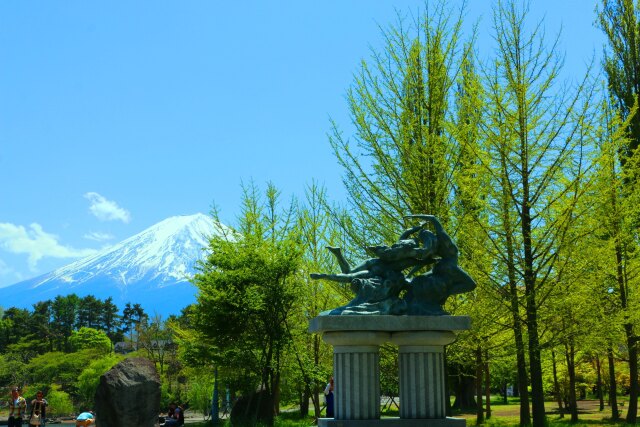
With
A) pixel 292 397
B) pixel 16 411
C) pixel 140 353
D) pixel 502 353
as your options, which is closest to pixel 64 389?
pixel 140 353

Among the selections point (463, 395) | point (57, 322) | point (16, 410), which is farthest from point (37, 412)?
point (57, 322)

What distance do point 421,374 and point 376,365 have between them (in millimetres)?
580

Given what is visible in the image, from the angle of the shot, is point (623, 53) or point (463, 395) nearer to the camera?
point (623, 53)

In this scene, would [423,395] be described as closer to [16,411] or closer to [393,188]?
[393,188]

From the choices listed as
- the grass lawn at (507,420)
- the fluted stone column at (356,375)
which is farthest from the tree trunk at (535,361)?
the fluted stone column at (356,375)

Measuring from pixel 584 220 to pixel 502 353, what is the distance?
4258mm

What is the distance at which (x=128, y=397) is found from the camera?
17984mm

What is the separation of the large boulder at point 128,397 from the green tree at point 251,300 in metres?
2.54

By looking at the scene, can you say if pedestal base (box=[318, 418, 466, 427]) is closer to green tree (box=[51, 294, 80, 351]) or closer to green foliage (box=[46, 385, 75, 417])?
green foliage (box=[46, 385, 75, 417])

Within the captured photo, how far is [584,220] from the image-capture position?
45.0ft

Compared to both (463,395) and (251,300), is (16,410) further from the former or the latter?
(463,395)

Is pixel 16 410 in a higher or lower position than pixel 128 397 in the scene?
lower

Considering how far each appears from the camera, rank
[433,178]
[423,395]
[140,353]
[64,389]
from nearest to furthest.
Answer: [423,395] → [433,178] → [140,353] → [64,389]

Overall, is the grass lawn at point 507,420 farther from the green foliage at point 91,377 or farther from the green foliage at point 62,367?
the green foliage at point 62,367
